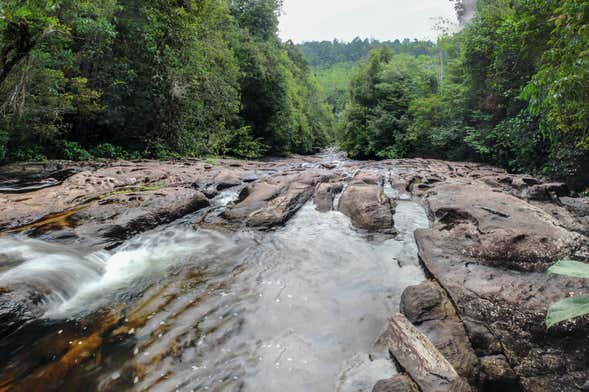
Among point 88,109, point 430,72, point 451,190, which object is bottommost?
point 451,190

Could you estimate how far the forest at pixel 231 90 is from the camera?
6.07m

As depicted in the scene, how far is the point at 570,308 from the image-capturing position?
127 centimetres

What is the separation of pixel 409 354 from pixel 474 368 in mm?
493

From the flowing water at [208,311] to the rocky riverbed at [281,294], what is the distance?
16 mm

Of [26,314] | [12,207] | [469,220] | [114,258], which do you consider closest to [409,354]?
[469,220]

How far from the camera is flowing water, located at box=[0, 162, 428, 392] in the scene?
2402mm

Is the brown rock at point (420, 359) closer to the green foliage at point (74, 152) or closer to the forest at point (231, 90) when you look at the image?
the forest at point (231, 90)

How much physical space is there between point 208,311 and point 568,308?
9.74 feet

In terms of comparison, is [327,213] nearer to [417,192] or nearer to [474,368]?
[417,192]

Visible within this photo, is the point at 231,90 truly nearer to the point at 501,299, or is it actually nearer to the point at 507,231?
the point at 507,231

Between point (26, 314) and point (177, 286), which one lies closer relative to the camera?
point (26, 314)

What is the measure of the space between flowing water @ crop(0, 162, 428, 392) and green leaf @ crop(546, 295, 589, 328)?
1513 millimetres

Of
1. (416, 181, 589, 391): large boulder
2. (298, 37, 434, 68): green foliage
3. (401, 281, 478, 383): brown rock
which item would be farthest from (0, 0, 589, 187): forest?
(298, 37, 434, 68): green foliage

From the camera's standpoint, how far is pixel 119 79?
40.2ft
